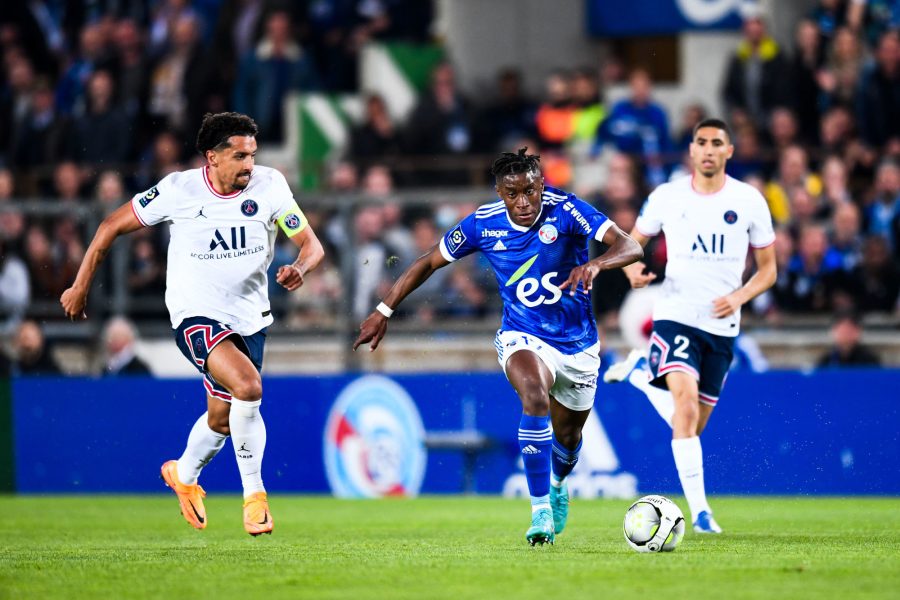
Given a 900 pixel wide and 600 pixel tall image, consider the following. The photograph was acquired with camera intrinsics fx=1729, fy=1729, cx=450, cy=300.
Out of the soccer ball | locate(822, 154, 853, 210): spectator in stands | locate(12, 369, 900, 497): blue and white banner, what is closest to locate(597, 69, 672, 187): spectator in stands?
locate(822, 154, 853, 210): spectator in stands

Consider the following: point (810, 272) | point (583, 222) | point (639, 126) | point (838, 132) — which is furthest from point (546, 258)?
point (639, 126)

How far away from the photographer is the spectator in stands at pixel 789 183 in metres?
16.8

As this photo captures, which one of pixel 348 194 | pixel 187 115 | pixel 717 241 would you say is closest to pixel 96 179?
pixel 187 115

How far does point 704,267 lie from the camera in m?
11.7

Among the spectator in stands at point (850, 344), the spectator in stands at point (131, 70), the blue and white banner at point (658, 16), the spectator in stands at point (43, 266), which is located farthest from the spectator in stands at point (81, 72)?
the spectator in stands at point (850, 344)

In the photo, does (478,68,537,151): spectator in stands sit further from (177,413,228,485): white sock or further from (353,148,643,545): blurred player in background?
(353,148,643,545): blurred player in background

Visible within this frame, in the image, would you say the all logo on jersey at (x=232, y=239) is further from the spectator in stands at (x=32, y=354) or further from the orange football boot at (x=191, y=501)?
the spectator in stands at (x=32, y=354)

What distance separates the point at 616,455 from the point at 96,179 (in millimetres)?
7232

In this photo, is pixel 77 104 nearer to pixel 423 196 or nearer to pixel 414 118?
pixel 414 118

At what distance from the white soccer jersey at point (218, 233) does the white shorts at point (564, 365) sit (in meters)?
1.61

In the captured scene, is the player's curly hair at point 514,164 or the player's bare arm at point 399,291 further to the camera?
the player's bare arm at point 399,291

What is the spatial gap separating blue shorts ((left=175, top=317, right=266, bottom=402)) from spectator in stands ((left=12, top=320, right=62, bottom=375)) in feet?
24.7

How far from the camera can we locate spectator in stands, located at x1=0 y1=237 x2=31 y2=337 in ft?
Answer: 60.7

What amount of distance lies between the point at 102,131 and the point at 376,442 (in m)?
6.05
